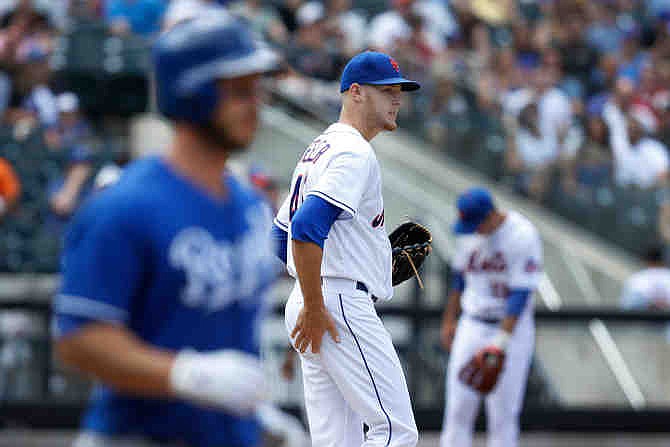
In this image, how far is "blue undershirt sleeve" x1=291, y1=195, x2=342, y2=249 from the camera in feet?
15.9

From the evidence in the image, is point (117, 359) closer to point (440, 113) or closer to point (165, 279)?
point (165, 279)

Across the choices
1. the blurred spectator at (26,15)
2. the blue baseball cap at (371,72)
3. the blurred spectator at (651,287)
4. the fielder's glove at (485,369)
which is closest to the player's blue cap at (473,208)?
the fielder's glove at (485,369)

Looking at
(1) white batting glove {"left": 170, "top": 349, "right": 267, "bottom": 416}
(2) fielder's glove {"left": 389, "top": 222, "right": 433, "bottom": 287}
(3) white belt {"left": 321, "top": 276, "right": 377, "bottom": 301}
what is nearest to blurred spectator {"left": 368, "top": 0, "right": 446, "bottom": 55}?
(2) fielder's glove {"left": 389, "top": 222, "right": 433, "bottom": 287}

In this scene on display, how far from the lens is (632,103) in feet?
46.8

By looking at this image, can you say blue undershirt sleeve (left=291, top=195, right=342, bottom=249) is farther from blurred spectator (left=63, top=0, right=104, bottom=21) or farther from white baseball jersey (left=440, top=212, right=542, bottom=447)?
blurred spectator (left=63, top=0, right=104, bottom=21)

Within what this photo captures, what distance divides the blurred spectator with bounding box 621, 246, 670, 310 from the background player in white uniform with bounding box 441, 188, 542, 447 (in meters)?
3.10

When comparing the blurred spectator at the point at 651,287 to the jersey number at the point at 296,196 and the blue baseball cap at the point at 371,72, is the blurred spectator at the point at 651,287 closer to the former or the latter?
the blue baseball cap at the point at 371,72

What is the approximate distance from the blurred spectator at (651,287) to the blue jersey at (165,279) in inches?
337

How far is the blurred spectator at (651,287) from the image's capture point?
1095 cm

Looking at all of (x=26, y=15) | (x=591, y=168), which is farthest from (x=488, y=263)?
(x=26, y=15)

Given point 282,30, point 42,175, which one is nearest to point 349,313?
point 42,175

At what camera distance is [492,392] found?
812 centimetres

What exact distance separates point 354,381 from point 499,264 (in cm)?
324

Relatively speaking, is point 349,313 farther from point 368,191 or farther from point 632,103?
point 632,103
